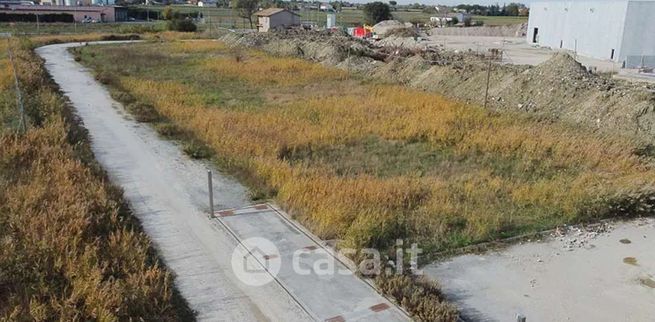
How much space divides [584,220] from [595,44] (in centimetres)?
3077

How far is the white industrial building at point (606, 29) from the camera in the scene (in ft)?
99.7

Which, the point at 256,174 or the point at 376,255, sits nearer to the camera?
the point at 376,255

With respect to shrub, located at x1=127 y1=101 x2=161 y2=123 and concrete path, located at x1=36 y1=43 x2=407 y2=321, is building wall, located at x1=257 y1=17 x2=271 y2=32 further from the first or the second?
concrete path, located at x1=36 y1=43 x2=407 y2=321

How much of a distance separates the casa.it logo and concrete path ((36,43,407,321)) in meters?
0.06

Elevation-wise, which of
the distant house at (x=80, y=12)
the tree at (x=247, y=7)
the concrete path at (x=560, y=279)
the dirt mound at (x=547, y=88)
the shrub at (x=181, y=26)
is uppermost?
the tree at (x=247, y=7)

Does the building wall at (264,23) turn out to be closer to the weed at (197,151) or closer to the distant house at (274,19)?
the distant house at (274,19)

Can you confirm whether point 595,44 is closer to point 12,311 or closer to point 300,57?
point 300,57

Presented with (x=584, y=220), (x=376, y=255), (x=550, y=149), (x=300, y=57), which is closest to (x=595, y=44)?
(x=300, y=57)

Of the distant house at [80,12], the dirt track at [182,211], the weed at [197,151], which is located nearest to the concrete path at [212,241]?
the dirt track at [182,211]

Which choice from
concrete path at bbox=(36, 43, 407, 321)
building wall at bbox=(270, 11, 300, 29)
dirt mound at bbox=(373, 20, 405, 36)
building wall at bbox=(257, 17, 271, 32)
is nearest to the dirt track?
concrete path at bbox=(36, 43, 407, 321)

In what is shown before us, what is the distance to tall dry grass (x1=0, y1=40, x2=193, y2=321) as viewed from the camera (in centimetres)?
505

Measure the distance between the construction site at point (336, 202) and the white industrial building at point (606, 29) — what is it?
51.9ft

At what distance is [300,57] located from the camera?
3030 centimetres

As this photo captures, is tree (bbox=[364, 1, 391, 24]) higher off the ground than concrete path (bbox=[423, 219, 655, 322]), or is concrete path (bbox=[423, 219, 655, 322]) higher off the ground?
tree (bbox=[364, 1, 391, 24])
